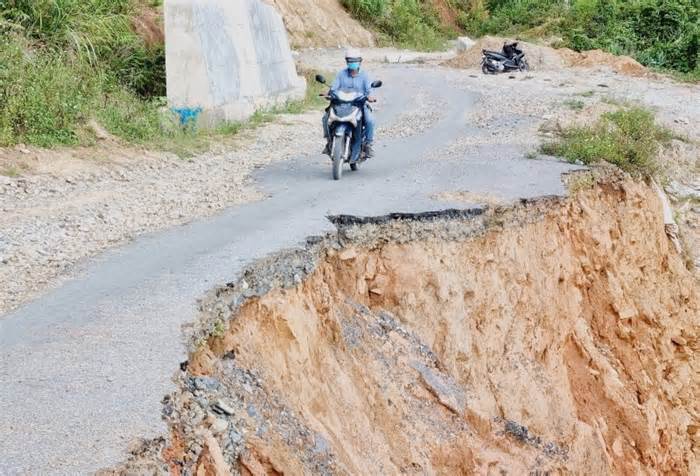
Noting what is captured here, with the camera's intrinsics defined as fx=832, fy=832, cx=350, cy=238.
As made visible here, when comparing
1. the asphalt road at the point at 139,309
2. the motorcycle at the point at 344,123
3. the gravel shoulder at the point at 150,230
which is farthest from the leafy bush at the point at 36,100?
the motorcycle at the point at 344,123

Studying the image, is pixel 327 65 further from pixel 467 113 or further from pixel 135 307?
pixel 135 307

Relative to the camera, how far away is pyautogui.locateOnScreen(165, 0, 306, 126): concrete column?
520 inches

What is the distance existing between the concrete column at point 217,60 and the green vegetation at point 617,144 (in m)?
5.43

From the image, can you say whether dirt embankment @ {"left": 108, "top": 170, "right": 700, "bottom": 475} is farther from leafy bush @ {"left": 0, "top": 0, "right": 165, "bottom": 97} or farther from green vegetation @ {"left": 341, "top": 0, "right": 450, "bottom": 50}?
green vegetation @ {"left": 341, "top": 0, "right": 450, "bottom": 50}

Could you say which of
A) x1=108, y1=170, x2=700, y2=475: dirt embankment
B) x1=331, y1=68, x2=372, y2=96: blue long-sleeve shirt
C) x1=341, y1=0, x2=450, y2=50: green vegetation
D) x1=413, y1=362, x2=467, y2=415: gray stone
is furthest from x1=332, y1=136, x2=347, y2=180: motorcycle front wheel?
x1=341, y1=0, x2=450, y2=50: green vegetation

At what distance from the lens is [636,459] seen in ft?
29.8

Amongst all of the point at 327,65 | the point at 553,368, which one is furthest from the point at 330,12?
the point at 553,368

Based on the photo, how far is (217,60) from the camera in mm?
13742

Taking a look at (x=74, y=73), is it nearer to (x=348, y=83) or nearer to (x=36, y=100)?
(x=36, y=100)

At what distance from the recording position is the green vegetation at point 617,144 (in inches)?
428

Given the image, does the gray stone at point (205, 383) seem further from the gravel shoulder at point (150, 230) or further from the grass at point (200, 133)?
the grass at point (200, 133)

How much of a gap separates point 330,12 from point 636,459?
26301 mm

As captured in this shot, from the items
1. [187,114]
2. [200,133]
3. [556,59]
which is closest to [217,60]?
[187,114]

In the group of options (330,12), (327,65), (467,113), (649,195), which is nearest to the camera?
(649,195)
